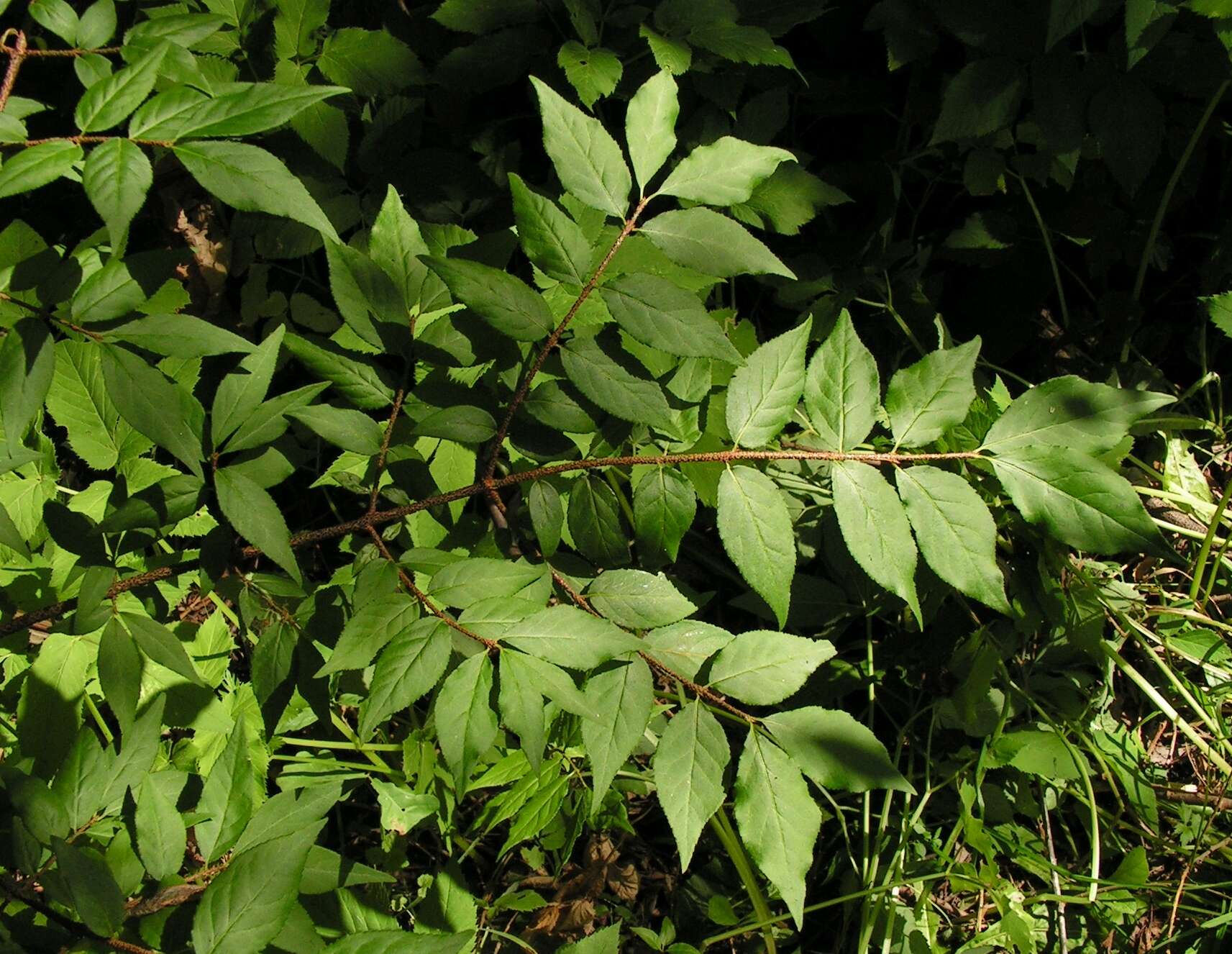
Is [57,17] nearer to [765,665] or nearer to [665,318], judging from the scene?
[665,318]

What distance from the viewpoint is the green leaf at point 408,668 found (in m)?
0.98

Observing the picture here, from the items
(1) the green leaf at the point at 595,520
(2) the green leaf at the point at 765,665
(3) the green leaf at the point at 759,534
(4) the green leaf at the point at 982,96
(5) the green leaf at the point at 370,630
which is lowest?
(2) the green leaf at the point at 765,665

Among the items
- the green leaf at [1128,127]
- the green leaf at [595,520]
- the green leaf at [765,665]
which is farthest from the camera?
the green leaf at [1128,127]

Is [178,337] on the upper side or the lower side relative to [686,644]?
upper

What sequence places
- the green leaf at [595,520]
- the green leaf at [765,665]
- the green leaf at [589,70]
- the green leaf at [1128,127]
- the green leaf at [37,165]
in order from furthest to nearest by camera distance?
the green leaf at [1128,127], the green leaf at [589,70], the green leaf at [595,520], the green leaf at [765,665], the green leaf at [37,165]

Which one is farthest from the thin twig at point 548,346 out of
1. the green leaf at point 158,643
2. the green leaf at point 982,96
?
the green leaf at point 982,96

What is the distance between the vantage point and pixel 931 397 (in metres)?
1.11

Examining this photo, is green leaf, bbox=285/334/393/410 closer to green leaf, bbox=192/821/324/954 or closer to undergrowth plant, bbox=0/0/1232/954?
undergrowth plant, bbox=0/0/1232/954

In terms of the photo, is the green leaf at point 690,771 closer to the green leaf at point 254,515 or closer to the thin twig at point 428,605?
the thin twig at point 428,605

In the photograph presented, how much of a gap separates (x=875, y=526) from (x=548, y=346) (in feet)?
1.37

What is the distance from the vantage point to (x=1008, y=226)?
80.4 inches

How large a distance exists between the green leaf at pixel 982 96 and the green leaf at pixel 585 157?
3.30 feet

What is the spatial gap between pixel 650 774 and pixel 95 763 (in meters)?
0.97

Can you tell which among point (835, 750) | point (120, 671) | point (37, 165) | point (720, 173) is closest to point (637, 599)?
point (835, 750)
